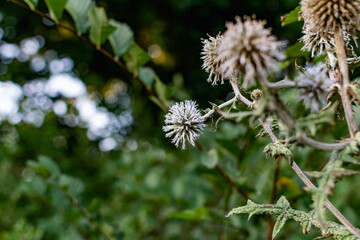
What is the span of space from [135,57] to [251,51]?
1.28 metres

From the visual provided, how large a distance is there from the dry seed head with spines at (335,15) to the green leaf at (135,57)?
1.16 meters

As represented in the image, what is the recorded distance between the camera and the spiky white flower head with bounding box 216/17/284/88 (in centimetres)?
67

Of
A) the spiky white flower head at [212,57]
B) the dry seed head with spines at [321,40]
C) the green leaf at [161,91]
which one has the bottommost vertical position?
the spiky white flower head at [212,57]

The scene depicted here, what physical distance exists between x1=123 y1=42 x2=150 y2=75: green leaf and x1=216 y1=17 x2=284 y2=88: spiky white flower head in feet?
4.00

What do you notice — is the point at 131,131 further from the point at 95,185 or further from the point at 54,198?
the point at 54,198

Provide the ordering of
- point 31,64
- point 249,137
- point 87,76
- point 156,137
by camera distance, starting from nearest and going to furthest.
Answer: point 249,137
point 156,137
point 31,64
point 87,76

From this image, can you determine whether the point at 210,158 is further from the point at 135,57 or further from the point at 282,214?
the point at 282,214

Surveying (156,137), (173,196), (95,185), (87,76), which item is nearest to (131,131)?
(156,137)

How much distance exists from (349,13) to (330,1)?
50 mm

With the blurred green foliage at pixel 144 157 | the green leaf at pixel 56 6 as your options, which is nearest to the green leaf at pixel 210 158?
the blurred green foliage at pixel 144 157

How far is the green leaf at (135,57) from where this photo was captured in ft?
6.16

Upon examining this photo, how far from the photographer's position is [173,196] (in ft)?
9.01

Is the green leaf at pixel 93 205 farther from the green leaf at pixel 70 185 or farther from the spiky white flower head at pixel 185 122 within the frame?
the spiky white flower head at pixel 185 122

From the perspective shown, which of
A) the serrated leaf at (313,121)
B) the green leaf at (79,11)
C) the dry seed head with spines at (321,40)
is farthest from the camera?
the green leaf at (79,11)
